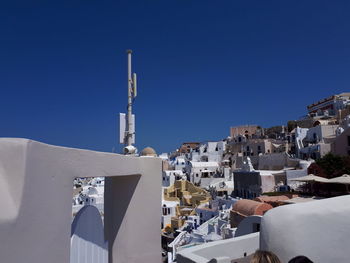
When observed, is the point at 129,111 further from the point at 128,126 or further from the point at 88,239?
the point at 88,239

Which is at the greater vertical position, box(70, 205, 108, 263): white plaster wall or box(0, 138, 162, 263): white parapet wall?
box(0, 138, 162, 263): white parapet wall

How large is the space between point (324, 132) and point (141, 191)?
3941cm

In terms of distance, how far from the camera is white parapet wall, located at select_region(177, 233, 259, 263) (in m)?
5.91

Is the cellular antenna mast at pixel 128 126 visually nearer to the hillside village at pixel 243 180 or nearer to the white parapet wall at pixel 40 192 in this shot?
the white parapet wall at pixel 40 192

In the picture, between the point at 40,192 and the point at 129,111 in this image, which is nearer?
the point at 40,192

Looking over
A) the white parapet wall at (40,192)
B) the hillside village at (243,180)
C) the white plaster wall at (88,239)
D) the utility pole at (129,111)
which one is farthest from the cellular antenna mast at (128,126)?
the hillside village at (243,180)

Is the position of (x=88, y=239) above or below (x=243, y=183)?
above

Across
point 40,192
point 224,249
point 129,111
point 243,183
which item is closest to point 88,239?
point 40,192

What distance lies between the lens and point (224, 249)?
20.7ft

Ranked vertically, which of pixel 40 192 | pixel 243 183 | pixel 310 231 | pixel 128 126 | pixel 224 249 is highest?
pixel 128 126

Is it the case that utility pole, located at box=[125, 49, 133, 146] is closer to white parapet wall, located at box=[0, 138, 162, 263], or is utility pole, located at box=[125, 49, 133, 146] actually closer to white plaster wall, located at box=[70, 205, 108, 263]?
white parapet wall, located at box=[0, 138, 162, 263]

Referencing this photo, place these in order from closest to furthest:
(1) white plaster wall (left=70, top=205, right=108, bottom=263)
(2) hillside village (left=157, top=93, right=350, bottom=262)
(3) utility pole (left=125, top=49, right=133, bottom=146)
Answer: (1) white plaster wall (left=70, top=205, right=108, bottom=263) < (3) utility pole (left=125, top=49, right=133, bottom=146) < (2) hillside village (left=157, top=93, right=350, bottom=262)

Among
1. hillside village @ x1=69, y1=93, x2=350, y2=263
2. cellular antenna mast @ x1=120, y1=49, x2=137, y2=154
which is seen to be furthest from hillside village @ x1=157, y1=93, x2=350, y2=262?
cellular antenna mast @ x1=120, y1=49, x2=137, y2=154

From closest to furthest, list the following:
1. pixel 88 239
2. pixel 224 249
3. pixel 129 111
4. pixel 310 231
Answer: pixel 88 239
pixel 310 231
pixel 129 111
pixel 224 249
